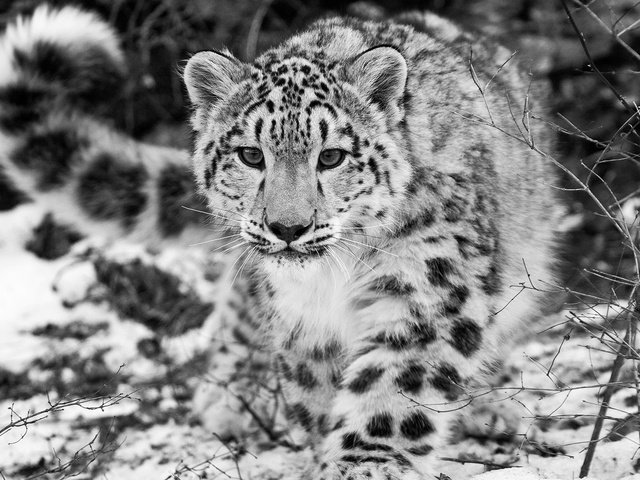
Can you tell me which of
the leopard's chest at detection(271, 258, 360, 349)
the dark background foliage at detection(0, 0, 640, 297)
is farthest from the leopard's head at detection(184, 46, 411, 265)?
the dark background foliage at detection(0, 0, 640, 297)

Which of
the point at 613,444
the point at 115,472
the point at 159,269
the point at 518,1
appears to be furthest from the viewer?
the point at 518,1

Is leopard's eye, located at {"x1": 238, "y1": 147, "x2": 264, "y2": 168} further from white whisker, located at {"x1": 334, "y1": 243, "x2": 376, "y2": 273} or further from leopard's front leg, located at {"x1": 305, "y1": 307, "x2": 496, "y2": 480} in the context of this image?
leopard's front leg, located at {"x1": 305, "y1": 307, "x2": 496, "y2": 480}

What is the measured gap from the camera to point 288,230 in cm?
392

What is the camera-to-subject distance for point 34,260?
7.19m

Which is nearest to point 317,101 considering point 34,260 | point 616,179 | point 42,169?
point 42,169

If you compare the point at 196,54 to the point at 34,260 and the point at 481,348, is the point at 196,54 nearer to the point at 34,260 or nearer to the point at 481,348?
the point at 481,348

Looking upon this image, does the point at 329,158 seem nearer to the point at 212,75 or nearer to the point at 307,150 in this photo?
the point at 307,150

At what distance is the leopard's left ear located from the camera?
4.13 meters

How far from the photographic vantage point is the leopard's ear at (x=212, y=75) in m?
4.37

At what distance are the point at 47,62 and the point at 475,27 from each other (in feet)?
12.1

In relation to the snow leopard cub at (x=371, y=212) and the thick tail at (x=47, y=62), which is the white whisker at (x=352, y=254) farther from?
the thick tail at (x=47, y=62)

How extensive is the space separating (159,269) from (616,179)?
13.3 feet

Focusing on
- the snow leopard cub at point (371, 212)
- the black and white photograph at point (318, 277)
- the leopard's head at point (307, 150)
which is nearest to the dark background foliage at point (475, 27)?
the black and white photograph at point (318, 277)

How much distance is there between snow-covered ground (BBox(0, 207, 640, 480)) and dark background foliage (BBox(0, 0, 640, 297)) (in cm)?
136
